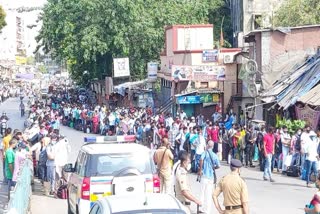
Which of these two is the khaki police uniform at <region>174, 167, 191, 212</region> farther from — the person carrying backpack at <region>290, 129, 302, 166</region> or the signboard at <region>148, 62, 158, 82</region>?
the signboard at <region>148, 62, 158, 82</region>

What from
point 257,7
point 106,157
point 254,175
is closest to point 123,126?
point 254,175

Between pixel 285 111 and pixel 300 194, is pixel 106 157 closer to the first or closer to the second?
pixel 300 194

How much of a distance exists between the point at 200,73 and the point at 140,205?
95.6 ft

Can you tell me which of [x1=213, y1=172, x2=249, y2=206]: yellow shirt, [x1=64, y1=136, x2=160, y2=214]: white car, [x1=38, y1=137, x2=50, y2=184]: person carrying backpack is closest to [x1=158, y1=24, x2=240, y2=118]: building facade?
[x1=38, y1=137, x2=50, y2=184]: person carrying backpack

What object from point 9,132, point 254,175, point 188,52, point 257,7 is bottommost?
point 254,175

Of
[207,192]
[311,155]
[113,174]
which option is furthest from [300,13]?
[113,174]

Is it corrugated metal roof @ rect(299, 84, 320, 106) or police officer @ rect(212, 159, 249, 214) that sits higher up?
corrugated metal roof @ rect(299, 84, 320, 106)

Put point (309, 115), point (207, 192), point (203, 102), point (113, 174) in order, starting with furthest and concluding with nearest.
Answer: point (203, 102) < point (309, 115) < point (207, 192) < point (113, 174)

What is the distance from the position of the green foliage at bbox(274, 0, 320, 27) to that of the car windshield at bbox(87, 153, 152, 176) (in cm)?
3262

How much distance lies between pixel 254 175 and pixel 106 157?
33.3 ft

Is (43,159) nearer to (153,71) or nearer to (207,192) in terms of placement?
(207,192)

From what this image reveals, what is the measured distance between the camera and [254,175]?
77.8 feet

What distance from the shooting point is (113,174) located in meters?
14.2

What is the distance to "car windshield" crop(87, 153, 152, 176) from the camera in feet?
46.9
